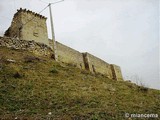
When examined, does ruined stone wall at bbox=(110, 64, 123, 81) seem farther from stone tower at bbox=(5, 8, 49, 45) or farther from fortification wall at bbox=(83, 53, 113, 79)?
stone tower at bbox=(5, 8, 49, 45)

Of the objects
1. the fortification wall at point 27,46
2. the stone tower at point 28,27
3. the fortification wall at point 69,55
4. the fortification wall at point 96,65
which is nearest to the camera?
the fortification wall at point 27,46

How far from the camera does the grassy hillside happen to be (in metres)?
8.05

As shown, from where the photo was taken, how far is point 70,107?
29.1ft

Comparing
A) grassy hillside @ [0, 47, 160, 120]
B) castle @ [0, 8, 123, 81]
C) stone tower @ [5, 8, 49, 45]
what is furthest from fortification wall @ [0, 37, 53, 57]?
grassy hillside @ [0, 47, 160, 120]

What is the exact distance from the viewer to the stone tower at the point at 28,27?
67.9 feet

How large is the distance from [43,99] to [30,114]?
182 centimetres

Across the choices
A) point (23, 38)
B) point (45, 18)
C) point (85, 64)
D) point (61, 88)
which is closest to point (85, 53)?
point (85, 64)

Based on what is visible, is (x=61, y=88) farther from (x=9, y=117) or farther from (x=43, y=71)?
(x=9, y=117)

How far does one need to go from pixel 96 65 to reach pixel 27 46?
38.7 ft

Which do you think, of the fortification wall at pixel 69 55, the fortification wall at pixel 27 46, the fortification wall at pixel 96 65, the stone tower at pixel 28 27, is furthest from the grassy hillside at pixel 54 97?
the fortification wall at pixel 96 65

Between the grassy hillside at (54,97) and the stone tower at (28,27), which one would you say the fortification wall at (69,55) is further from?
the grassy hillside at (54,97)

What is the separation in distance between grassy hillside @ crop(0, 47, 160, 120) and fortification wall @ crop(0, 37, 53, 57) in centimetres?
280

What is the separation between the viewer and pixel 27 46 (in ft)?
61.4

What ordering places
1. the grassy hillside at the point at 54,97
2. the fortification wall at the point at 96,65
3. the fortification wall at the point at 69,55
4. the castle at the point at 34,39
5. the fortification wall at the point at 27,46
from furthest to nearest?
the fortification wall at the point at 96,65 → the fortification wall at the point at 69,55 → the castle at the point at 34,39 → the fortification wall at the point at 27,46 → the grassy hillside at the point at 54,97
